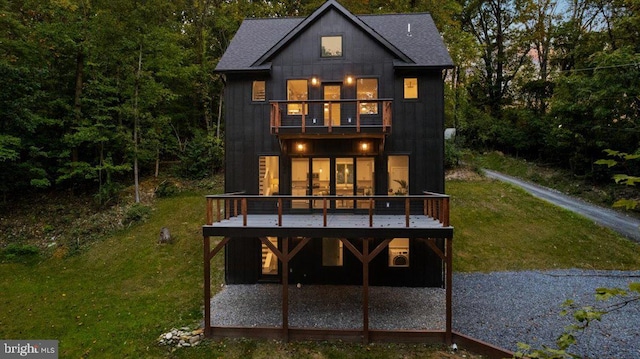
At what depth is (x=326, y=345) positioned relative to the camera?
7855 millimetres

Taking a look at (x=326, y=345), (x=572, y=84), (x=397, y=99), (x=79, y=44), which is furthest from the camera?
(x=572, y=84)

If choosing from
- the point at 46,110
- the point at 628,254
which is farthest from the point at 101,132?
the point at 628,254

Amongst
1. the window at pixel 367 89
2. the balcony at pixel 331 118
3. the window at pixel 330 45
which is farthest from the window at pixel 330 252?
the window at pixel 330 45

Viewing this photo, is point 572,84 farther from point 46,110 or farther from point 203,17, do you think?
point 46,110

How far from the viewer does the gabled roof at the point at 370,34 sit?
37.5 feet

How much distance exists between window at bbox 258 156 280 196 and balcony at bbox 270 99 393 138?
4.50 feet

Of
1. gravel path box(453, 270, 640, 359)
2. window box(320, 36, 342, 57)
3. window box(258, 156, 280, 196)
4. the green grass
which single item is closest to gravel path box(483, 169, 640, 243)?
the green grass

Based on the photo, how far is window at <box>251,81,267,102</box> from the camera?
39.1ft

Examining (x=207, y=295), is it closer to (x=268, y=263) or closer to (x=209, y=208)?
(x=209, y=208)

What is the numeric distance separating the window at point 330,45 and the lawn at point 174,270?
9358 millimetres

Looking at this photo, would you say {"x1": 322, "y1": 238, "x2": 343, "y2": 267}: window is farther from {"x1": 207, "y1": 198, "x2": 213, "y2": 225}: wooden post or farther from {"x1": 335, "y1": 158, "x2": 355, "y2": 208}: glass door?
{"x1": 207, "y1": 198, "x2": 213, "y2": 225}: wooden post

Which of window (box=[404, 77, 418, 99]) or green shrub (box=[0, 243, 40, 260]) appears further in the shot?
green shrub (box=[0, 243, 40, 260])

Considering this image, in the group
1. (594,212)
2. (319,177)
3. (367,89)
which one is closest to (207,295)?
(319,177)

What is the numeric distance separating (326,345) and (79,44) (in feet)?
59.3
